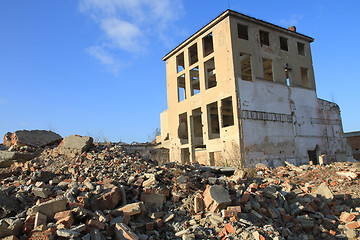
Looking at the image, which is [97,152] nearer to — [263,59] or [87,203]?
[87,203]

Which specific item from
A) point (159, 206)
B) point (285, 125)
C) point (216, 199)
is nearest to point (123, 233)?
point (159, 206)

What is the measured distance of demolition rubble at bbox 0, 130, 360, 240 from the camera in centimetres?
512

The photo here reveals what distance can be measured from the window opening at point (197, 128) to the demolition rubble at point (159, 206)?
10.5 metres

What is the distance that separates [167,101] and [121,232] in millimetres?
17460

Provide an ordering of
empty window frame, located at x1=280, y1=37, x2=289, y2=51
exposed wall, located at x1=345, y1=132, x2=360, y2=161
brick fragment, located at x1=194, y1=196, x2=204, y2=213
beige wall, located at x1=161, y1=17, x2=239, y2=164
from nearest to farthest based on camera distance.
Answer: brick fragment, located at x1=194, y1=196, x2=204, y2=213 → beige wall, located at x1=161, y1=17, x2=239, y2=164 → empty window frame, located at x1=280, y1=37, x2=289, y2=51 → exposed wall, located at x1=345, y1=132, x2=360, y2=161

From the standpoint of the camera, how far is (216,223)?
555 centimetres

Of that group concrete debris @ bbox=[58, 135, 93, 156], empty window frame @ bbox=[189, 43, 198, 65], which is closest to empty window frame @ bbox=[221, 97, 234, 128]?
empty window frame @ bbox=[189, 43, 198, 65]

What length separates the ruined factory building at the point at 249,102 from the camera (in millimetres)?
16297

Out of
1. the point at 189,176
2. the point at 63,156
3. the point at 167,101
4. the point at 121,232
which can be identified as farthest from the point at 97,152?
the point at 167,101

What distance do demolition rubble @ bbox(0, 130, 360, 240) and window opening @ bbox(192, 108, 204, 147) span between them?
10.5 metres

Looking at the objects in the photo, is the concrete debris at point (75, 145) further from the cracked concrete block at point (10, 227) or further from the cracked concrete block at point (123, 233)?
the cracked concrete block at point (123, 233)

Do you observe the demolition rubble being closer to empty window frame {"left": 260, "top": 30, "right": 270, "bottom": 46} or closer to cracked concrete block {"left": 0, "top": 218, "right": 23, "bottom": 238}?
cracked concrete block {"left": 0, "top": 218, "right": 23, "bottom": 238}

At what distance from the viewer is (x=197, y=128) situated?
2172 centimetres

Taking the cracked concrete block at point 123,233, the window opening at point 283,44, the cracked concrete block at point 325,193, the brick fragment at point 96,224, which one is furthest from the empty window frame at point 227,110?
the brick fragment at point 96,224
